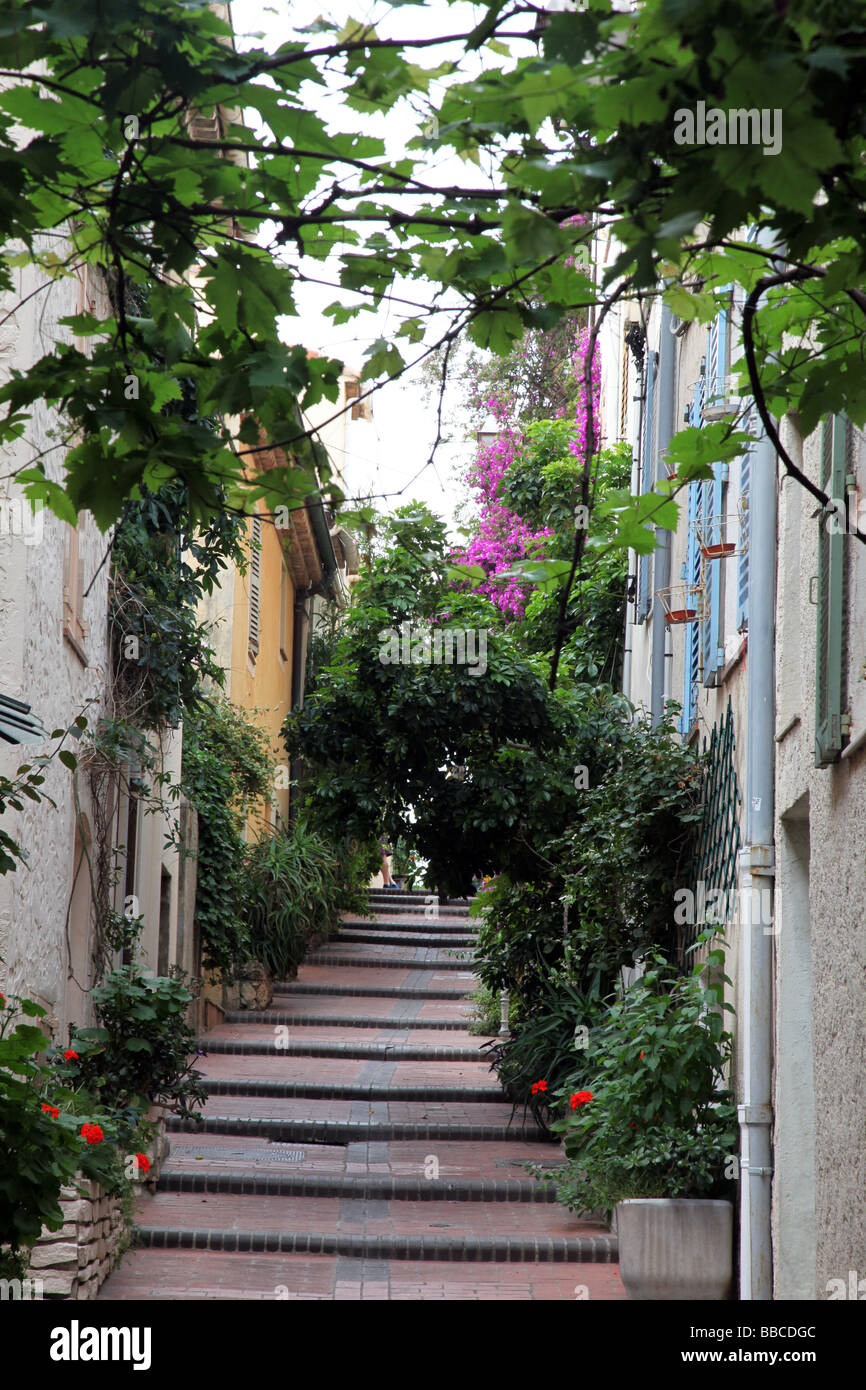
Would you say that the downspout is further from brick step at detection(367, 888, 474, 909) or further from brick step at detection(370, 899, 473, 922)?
brick step at detection(367, 888, 474, 909)

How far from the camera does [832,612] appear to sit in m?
5.04

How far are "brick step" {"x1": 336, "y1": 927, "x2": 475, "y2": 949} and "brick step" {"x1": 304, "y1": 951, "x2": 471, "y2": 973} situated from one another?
1.12 meters

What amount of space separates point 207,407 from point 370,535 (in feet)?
2.18

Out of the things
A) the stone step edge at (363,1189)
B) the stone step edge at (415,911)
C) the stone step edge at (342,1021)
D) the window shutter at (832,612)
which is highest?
the window shutter at (832,612)

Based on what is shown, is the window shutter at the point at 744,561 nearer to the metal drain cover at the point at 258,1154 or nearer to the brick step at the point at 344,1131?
the metal drain cover at the point at 258,1154

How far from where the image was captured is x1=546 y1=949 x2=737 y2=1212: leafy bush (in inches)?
313

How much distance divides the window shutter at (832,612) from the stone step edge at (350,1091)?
923 centimetres

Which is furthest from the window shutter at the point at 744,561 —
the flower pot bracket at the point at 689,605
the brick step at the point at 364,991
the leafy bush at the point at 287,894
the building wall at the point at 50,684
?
the brick step at the point at 364,991

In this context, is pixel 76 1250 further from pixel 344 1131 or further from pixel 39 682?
pixel 344 1131

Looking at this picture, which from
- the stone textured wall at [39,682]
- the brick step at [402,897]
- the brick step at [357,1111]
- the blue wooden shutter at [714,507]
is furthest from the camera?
the brick step at [402,897]

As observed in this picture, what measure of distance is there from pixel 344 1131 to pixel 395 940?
11073 millimetres

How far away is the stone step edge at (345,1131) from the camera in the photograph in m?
12.4
